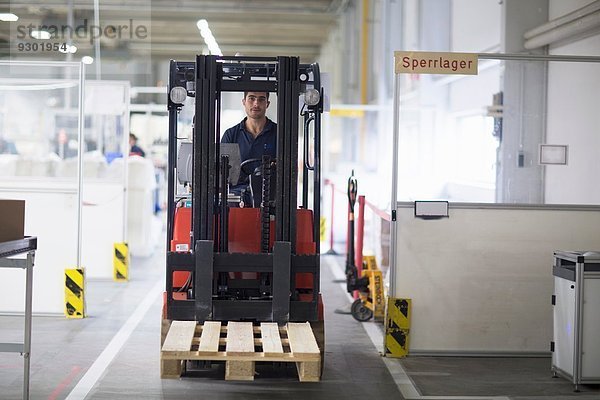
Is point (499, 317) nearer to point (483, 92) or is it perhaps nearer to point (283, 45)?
point (483, 92)

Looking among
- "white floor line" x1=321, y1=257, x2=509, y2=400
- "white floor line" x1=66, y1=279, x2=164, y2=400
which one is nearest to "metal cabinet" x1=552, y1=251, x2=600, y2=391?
"white floor line" x1=321, y1=257, x2=509, y2=400

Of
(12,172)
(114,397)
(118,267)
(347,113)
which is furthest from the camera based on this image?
(347,113)

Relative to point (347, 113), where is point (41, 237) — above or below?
below

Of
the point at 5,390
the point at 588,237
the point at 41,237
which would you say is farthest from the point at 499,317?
the point at 41,237

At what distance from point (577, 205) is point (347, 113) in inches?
343

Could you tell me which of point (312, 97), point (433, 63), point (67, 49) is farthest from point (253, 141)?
point (67, 49)

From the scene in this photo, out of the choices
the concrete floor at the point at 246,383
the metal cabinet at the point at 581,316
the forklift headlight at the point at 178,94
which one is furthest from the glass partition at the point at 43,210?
the metal cabinet at the point at 581,316

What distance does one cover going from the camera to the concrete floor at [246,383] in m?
6.85

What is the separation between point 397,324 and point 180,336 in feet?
8.52

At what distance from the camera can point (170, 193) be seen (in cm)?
760

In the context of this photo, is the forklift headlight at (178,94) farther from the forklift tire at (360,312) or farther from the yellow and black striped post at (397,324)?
the forklift tire at (360,312)

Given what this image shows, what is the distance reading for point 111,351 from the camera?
8.23m

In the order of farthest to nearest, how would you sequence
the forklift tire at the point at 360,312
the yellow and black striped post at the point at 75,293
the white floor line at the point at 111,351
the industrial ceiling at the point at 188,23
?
the industrial ceiling at the point at 188,23 → the forklift tire at the point at 360,312 → the yellow and black striped post at the point at 75,293 → the white floor line at the point at 111,351

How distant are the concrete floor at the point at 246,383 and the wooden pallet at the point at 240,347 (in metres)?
0.55
